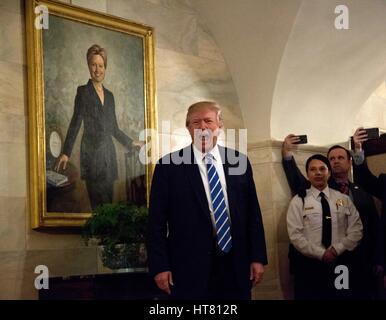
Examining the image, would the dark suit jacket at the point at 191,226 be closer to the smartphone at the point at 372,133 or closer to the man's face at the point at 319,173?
the man's face at the point at 319,173

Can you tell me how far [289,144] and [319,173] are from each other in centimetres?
95

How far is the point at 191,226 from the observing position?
4.53 meters

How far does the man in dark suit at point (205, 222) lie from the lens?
14.6 ft

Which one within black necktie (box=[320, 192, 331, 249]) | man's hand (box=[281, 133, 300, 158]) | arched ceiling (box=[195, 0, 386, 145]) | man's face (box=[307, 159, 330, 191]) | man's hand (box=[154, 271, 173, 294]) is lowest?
man's hand (box=[154, 271, 173, 294])

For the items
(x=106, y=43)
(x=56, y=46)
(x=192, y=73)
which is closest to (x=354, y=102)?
(x=192, y=73)

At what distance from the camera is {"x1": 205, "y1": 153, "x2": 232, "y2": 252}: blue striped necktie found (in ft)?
14.8

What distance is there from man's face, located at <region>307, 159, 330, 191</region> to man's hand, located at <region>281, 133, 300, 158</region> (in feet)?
2.90

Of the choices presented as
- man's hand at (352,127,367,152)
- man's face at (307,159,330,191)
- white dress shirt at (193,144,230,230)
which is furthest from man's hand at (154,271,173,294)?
man's hand at (352,127,367,152)

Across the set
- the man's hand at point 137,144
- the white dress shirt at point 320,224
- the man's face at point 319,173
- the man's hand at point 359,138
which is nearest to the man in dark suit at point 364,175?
the man's hand at point 359,138

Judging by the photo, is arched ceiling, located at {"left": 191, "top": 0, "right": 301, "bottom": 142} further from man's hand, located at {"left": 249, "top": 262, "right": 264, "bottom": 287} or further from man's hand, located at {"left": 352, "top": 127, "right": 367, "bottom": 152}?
man's hand, located at {"left": 249, "top": 262, "right": 264, "bottom": 287}

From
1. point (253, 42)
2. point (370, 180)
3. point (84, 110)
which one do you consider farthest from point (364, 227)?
point (84, 110)

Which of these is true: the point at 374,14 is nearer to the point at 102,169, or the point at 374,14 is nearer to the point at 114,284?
the point at 102,169

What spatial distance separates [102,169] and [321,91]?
270 cm

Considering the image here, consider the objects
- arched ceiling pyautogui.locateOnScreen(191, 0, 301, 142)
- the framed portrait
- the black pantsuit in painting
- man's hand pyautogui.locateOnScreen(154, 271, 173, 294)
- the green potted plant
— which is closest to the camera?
man's hand pyautogui.locateOnScreen(154, 271, 173, 294)
